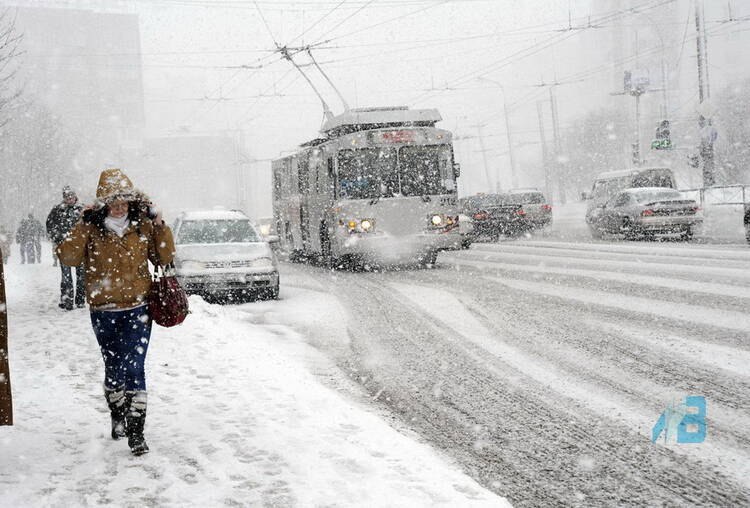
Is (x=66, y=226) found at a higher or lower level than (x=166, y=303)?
higher

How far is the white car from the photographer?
1389cm

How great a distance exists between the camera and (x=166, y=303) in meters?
5.31

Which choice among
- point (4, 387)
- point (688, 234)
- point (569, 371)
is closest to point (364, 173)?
point (688, 234)

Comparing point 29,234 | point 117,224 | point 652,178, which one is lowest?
point 117,224

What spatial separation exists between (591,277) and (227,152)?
116789mm

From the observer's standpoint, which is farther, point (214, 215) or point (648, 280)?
point (214, 215)

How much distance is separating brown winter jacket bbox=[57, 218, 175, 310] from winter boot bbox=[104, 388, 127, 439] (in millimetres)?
577

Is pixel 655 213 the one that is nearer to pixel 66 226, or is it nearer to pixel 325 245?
pixel 325 245

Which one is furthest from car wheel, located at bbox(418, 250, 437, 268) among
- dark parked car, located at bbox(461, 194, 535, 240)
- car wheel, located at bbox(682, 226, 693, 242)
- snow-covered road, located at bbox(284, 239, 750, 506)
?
dark parked car, located at bbox(461, 194, 535, 240)

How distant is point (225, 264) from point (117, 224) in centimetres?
890

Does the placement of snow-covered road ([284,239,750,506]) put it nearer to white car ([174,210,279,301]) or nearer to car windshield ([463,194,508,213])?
white car ([174,210,279,301])

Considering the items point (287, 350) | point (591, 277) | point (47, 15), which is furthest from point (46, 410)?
point (47, 15)

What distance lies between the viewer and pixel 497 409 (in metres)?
6.36

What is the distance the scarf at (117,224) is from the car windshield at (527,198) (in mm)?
27724
